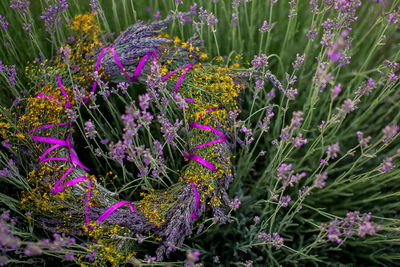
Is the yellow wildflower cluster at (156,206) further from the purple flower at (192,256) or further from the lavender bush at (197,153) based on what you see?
the purple flower at (192,256)

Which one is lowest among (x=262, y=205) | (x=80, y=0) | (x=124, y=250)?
(x=262, y=205)

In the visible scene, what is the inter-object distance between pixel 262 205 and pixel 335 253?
0.61 m

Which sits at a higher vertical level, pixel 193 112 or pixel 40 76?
pixel 40 76

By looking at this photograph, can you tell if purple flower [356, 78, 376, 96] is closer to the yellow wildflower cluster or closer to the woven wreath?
the woven wreath

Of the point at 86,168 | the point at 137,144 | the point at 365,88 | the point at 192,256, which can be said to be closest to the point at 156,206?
the point at 137,144

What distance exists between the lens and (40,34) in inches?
95.6

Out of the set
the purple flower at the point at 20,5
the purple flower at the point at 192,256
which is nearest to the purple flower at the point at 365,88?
the purple flower at the point at 192,256

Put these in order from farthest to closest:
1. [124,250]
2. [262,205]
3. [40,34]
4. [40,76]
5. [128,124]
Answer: [40,34]
[262,205]
[40,76]
[124,250]
[128,124]

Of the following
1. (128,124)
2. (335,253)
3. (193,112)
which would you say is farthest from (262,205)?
(128,124)

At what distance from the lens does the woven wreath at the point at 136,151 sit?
1.63m

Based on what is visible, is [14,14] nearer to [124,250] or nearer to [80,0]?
[80,0]

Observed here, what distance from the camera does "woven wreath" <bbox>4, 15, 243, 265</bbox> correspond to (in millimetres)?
1630

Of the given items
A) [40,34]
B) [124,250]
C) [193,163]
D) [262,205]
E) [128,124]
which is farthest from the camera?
[40,34]

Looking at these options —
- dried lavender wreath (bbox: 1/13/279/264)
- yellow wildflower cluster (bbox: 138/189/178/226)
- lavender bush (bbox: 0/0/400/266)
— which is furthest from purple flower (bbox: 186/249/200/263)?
yellow wildflower cluster (bbox: 138/189/178/226)
